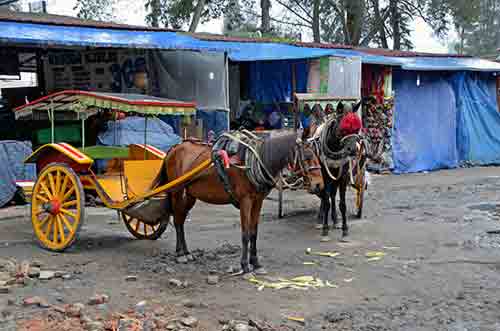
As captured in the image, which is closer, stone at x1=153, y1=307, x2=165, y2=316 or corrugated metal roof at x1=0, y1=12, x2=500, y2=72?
stone at x1=153, y1=307, x2=165, y2=316

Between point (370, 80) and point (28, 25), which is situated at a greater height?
point (28, 25)

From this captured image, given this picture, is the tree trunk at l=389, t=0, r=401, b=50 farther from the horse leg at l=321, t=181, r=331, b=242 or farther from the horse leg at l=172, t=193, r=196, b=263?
the horse leg at l=172, t=193, r=196, b=263

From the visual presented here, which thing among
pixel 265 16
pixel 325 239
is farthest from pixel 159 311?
pixel 265 16

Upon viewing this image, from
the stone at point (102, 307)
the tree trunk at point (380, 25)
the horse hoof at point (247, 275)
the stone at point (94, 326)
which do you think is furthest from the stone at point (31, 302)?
the tree trunk at point (380, 25)

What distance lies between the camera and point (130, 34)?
11.9 metres

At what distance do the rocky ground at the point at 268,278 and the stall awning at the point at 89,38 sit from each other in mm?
2854

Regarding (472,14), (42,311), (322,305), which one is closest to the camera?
(42,311)

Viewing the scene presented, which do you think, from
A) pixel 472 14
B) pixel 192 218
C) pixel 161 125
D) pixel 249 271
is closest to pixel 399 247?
pixel 249 271

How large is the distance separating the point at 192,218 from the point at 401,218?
3.39m

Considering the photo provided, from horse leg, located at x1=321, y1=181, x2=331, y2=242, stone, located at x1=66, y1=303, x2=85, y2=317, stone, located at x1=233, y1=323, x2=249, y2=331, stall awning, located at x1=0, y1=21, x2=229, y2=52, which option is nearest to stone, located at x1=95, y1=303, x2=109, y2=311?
stone, located at x1=66, y1=303, x2=85, y2=317

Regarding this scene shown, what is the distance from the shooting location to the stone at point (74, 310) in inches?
197

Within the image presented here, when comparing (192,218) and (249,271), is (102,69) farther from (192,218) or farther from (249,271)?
(249,271)

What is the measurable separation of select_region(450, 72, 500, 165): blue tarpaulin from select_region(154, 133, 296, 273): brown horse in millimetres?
12463

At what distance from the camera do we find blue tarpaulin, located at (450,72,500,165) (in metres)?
17.7
